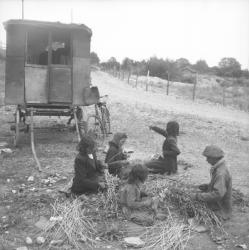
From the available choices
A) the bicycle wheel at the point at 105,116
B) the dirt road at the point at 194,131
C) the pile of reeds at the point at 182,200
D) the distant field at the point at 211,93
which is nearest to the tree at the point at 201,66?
the distant field at the point at 211,93

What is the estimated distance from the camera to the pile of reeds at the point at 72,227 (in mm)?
4883

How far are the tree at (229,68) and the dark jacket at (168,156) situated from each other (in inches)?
2346

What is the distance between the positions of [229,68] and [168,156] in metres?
67.6

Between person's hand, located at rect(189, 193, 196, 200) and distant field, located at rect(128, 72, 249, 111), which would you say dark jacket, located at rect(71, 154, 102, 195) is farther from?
distant field, located at rect(128, 72, 249, 111)

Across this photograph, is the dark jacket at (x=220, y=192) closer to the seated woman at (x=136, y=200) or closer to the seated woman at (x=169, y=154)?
the seated woman at (x=136, y=200)

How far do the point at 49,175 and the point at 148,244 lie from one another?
323 centimetres

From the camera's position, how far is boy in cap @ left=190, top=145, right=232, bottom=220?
17.6 feet

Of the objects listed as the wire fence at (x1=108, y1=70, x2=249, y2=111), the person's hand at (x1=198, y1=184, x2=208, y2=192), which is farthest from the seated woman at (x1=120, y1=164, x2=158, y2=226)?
the wire fence at (x1=108, y1=70, x2=249, y2=111)

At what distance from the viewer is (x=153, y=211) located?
18.4 feet

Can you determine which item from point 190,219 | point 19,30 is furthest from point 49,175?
point 19,30

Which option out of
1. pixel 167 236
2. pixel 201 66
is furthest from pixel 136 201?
pixel 201 66

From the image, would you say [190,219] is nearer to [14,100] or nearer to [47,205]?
[47,205]

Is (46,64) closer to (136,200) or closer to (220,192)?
(136,200)

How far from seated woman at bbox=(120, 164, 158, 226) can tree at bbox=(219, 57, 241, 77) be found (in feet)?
202
